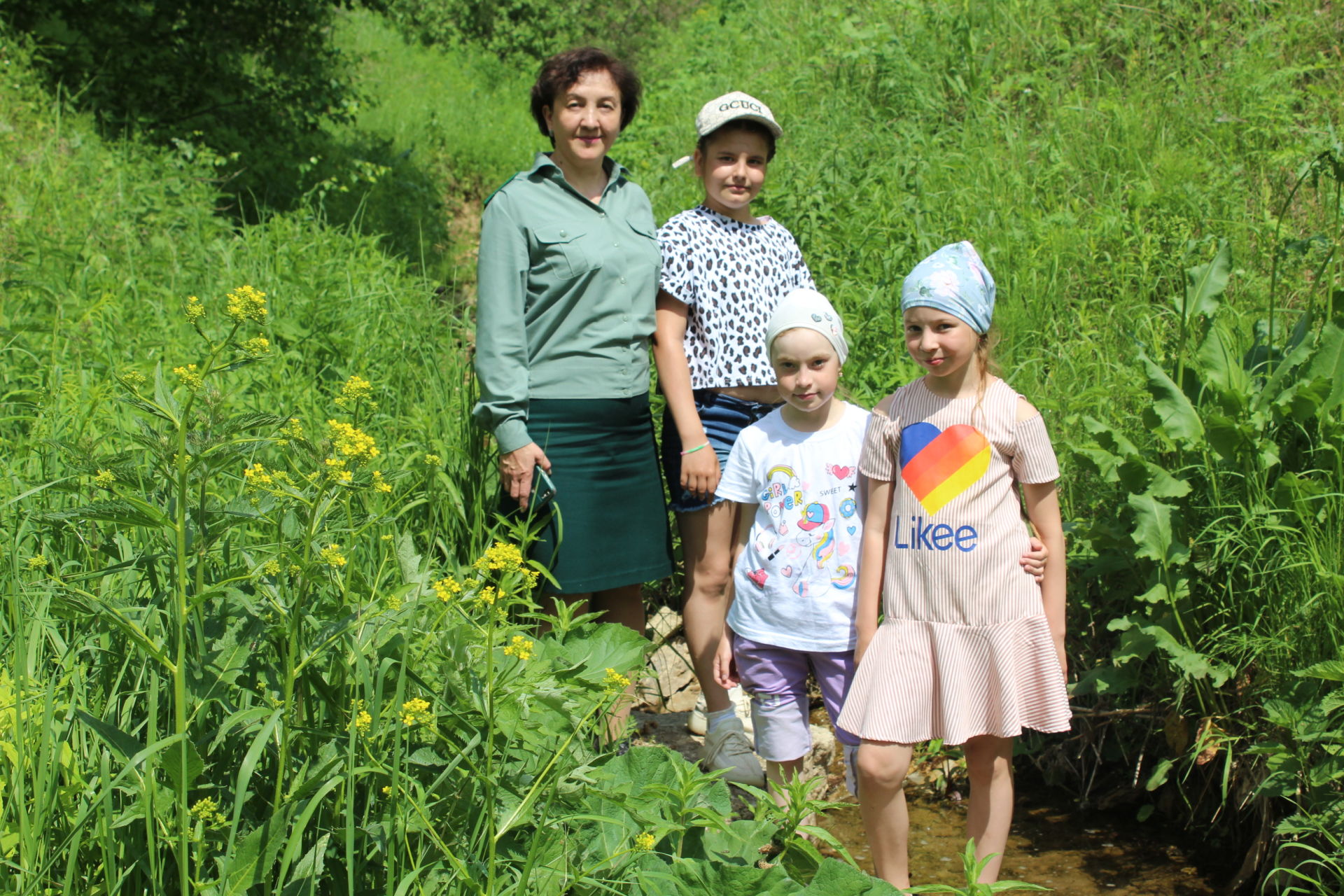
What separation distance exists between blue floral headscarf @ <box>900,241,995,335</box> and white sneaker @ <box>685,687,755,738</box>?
1.57m

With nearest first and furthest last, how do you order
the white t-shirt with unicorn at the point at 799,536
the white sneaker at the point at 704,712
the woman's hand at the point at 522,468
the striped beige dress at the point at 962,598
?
the striped beige dress at the point at 962,598 < the white t-shirt with unicorn at the point at 799,536 < the woman's hand at the point at 522,468 < the white sneaker at the point at 704,712

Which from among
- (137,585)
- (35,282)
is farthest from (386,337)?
(137,585)

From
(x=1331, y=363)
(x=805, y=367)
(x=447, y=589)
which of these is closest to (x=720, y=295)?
(x=805, y=367)

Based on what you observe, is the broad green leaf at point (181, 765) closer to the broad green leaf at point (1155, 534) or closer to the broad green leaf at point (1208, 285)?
the broad green leaf at point (1155, 534)

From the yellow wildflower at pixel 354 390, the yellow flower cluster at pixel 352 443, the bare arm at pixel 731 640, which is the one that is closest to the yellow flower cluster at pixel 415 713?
the yellow flower cluster at pixel 352 443

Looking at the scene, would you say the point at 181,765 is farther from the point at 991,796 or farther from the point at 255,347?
the point at 991,796

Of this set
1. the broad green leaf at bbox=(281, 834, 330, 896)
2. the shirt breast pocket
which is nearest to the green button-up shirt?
the shirt breast pocket

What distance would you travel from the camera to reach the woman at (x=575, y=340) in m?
2.71

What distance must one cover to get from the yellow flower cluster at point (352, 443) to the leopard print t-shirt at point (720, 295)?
1441 mm

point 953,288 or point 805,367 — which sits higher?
point 953,288

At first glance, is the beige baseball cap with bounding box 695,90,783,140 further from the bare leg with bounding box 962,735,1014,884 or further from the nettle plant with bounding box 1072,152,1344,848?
the bare leg with bounding box 962,735,1014,884

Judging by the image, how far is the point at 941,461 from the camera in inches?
94.9

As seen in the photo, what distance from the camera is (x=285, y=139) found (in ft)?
26.1

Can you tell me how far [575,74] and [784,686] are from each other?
169cm
